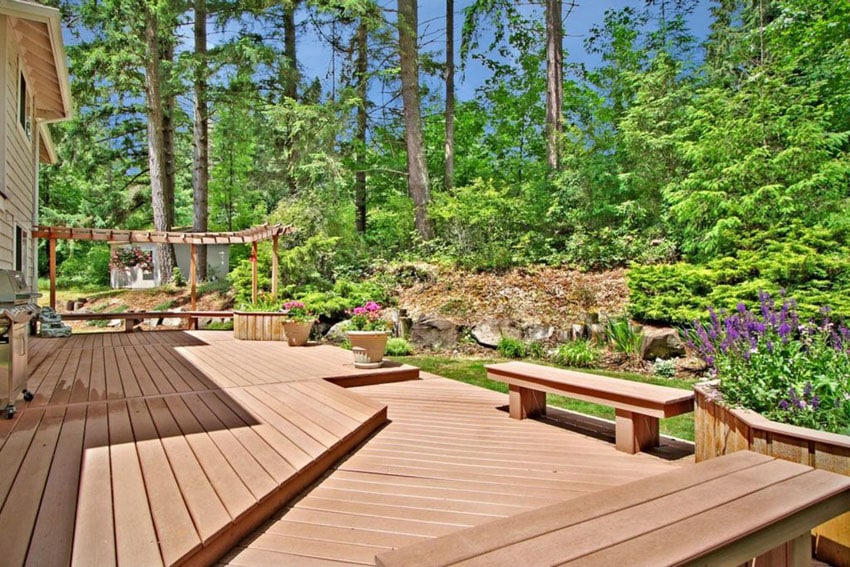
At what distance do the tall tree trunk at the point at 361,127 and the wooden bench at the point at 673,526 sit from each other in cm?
1203

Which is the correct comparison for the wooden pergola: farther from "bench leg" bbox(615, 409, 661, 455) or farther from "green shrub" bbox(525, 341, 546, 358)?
"bench leg" bbox(615, 409, 661, 455)

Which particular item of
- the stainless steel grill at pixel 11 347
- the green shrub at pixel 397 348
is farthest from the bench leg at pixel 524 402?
the green shrub at pixel 397 348

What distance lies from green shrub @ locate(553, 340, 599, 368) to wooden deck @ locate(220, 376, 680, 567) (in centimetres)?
319

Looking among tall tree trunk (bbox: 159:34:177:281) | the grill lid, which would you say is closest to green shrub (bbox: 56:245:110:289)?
tall tree trunk (bbox: 159:34:177:281)

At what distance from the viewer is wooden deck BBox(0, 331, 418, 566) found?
5.23 feet

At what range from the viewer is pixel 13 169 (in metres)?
6.01

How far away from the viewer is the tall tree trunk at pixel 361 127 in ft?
43.6

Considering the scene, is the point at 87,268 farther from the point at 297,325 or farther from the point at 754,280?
the point at 754,280

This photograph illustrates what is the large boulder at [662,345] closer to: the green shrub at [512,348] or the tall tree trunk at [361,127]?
the green shrub at [512,348]

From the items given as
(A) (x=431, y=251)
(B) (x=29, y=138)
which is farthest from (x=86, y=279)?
(A) (x=431, y=251)

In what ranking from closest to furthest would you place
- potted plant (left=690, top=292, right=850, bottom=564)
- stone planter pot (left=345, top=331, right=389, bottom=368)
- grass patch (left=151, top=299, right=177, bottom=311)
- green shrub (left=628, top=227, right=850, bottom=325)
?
1. potted plant (left=690, top=292, right=850, bottom=564)
2. stone planter pot (left=345, top=331, right=389, bottom=368)
3. green shrub (left=628, top=227, right=850, bottom=325)
4. grass patch (left=151, top=299, right=177, bottom=311)

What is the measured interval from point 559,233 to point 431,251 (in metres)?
2.91

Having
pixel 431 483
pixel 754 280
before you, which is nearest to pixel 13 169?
pixel 431 483

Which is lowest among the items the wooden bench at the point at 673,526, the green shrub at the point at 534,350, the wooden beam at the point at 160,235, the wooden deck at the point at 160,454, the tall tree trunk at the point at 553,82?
the green shrub at the point at 534,350
